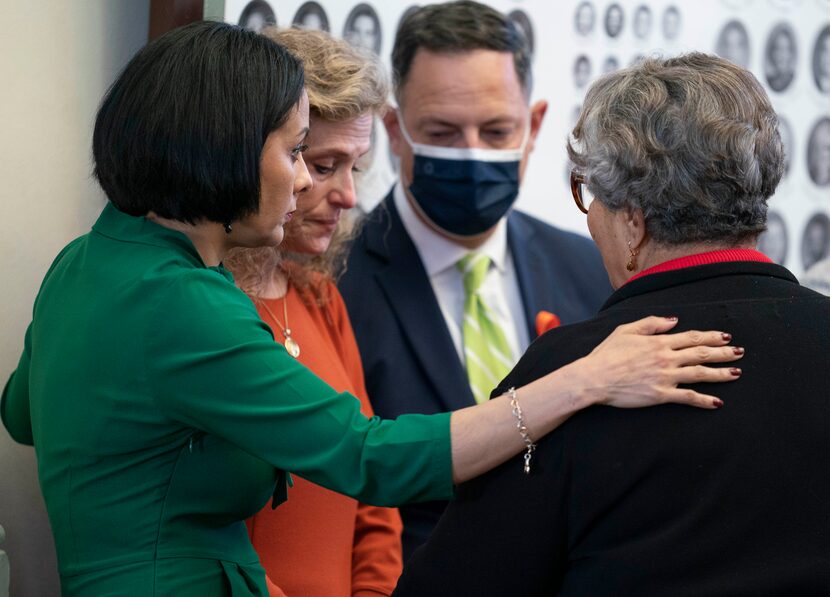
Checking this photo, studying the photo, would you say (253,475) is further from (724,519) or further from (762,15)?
(762,15)

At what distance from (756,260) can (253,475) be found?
907 mm

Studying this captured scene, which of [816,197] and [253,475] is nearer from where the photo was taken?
[253,475]

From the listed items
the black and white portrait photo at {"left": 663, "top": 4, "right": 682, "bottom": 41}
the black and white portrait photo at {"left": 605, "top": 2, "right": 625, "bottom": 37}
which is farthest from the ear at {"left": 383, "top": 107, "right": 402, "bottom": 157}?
the black and white portrait photo at {"left": 663, "top": 4, "right": 682, "bottom": 41}

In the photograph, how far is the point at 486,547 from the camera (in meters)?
1.88

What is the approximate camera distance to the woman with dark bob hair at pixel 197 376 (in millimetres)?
1787

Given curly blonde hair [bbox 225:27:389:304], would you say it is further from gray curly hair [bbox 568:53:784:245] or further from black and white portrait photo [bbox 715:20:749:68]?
black and white portrait photo [bbox 715:20:749:68]

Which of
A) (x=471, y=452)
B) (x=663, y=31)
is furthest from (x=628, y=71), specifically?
(x=663, y=31)

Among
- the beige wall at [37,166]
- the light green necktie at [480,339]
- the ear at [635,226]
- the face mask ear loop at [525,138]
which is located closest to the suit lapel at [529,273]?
the light green necktie at [480,339]

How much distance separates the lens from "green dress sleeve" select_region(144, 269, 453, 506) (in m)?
1.78

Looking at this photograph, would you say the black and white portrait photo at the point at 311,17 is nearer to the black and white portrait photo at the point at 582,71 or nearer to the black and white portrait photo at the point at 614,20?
the black and white portrait photo at the point at 582,71

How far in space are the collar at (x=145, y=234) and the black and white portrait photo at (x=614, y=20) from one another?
2372 millimetres

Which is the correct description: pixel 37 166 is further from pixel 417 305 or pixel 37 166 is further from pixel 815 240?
pixel 815 240

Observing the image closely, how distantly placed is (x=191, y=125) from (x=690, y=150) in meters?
0.79

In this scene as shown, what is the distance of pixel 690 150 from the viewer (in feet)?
5.98
